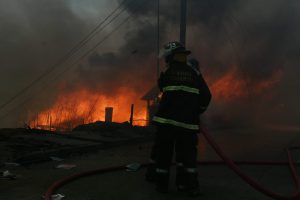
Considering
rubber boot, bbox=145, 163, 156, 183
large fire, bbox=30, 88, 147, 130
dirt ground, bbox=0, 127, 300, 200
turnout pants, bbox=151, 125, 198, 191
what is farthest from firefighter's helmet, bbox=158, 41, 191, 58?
large fire, bbox=30, 88, 147, 130

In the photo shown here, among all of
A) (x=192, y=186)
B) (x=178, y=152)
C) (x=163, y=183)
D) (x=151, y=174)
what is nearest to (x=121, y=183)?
(x=151, y=174)

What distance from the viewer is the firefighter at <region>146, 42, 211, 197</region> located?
17.2ft

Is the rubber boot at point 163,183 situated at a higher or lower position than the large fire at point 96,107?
lower

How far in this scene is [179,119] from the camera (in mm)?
5266

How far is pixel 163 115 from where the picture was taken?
17.5 ft

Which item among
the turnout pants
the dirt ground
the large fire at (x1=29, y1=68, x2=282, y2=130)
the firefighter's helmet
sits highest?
the large fire at (x1=29, y1=68, x2=282, y2=130)

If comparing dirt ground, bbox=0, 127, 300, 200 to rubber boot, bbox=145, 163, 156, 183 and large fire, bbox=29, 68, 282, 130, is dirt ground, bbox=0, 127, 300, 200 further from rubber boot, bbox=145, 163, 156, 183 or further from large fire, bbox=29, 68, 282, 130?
large fire, bbox=29, 68, 282, 130

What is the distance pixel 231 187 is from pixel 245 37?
20.2 metres

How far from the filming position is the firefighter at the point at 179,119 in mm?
5250

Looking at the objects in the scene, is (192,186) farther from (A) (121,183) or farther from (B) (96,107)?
(B) (96,107)

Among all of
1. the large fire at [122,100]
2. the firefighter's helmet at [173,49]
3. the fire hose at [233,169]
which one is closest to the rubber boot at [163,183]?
the fire hose at [233,169]

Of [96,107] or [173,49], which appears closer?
[173,49]

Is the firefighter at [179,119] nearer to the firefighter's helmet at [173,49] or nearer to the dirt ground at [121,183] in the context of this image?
the firefighter's helmet at [173,49]

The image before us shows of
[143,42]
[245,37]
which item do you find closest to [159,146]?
[245,37]
